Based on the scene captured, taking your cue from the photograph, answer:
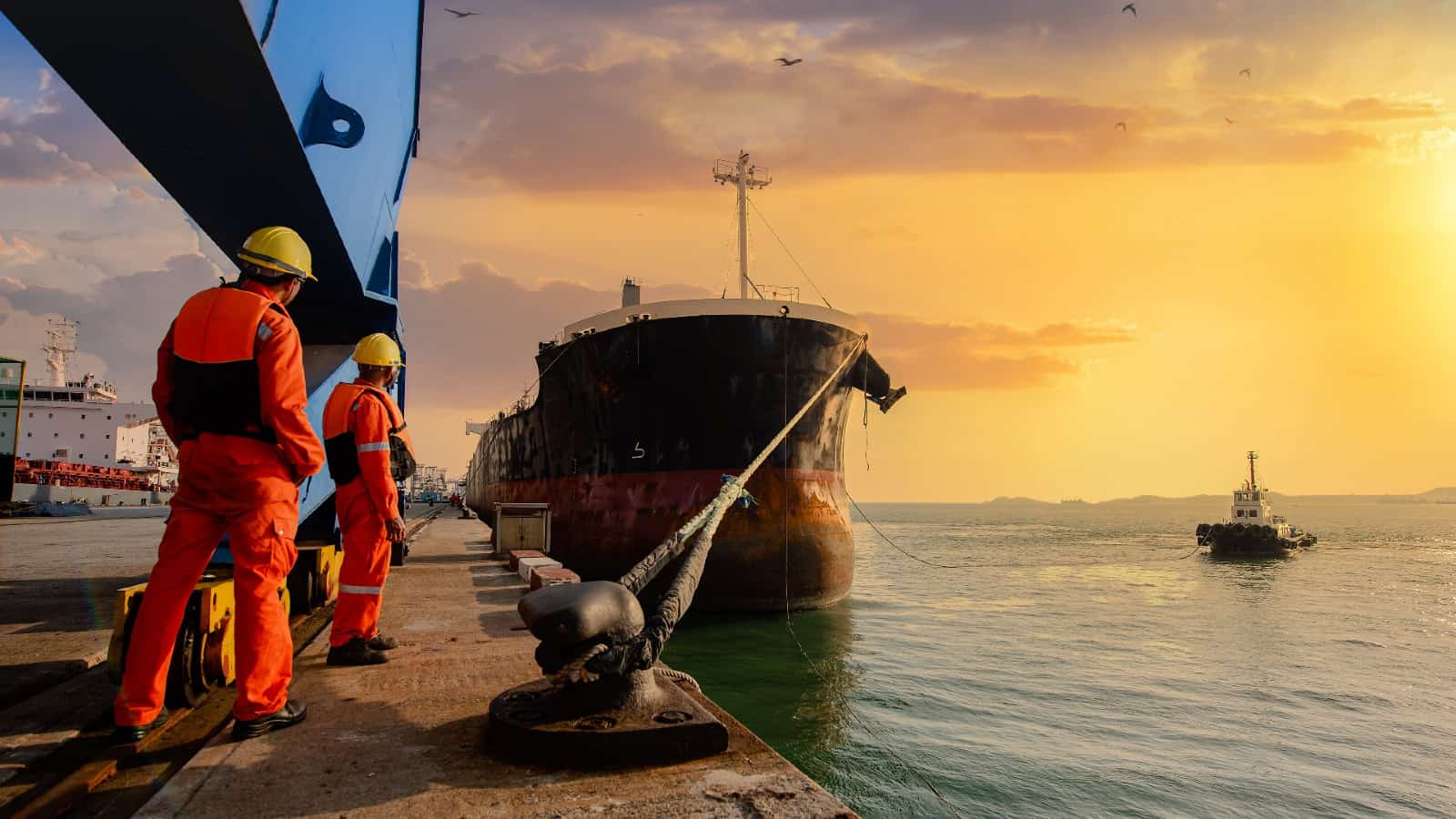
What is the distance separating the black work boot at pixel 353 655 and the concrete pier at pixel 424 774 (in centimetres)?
13

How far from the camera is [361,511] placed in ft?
11.9

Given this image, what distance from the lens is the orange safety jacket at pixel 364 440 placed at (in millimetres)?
3584

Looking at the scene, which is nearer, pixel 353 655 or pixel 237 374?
pixel 237 374

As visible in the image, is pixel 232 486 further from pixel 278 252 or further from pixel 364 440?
pixel 364 440

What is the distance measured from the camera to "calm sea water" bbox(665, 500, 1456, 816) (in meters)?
6.96

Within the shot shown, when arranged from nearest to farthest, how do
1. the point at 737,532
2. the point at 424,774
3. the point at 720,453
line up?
the point at 424,774
the point at 737,532
the point at 720,453

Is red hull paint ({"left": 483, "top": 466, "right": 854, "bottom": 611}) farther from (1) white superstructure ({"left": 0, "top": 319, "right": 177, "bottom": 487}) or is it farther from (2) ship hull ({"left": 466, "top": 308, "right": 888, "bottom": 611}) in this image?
(1) white superstructure ({"left": 0, "top": 319, "right": 177, "bottom": 487})

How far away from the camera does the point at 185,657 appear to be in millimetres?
2961

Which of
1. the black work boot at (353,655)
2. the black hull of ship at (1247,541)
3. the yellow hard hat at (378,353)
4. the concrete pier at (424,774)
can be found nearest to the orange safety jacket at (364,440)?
the yellow hard hat at (378,353)

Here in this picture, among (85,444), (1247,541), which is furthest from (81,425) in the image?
(1247,541)

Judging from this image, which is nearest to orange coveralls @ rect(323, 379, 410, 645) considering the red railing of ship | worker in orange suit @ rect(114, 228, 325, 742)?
worker in orange suit @ rect(114, 228, 325, 742)

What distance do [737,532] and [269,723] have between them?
10.6 meters

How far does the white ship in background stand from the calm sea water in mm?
45280

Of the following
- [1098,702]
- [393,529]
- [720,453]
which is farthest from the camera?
[720,453]
